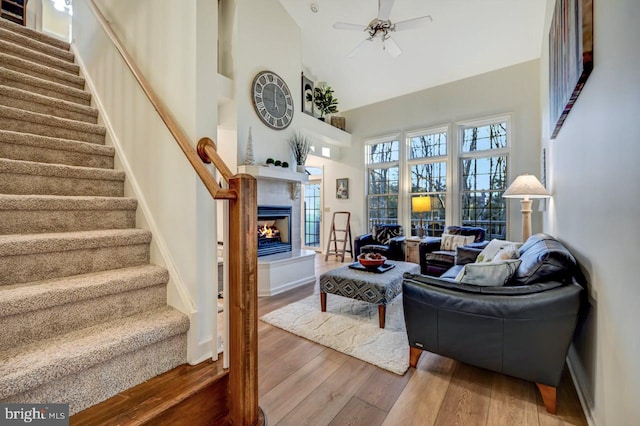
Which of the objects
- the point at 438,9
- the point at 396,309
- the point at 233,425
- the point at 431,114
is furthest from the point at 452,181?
the point at 233,425

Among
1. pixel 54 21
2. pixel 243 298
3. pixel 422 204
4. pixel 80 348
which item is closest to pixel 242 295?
pixel 243 298

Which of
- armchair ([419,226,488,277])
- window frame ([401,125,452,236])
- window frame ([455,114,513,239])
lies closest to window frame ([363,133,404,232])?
window frame ([401,125,452,236])

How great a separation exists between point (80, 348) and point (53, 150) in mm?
1578

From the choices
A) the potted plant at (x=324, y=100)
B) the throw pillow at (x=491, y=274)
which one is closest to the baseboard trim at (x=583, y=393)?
the throw pillow at (x=491, y=274)

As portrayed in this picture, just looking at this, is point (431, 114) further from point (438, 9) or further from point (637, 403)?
point (637, 403)

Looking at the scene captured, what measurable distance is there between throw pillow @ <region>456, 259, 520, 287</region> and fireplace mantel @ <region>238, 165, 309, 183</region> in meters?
2.77

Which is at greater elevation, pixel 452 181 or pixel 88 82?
pixel 88 82

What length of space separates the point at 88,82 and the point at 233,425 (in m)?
3.36

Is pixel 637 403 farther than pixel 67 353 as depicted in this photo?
No

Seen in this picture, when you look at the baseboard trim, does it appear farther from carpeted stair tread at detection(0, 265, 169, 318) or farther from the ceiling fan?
the ceiling fan

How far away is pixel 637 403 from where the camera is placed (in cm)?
98

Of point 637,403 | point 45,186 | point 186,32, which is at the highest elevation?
point 186,32

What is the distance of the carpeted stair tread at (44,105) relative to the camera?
2.12m

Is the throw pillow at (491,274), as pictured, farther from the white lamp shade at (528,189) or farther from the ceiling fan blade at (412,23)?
the ceiling fan blade at (412,23)
